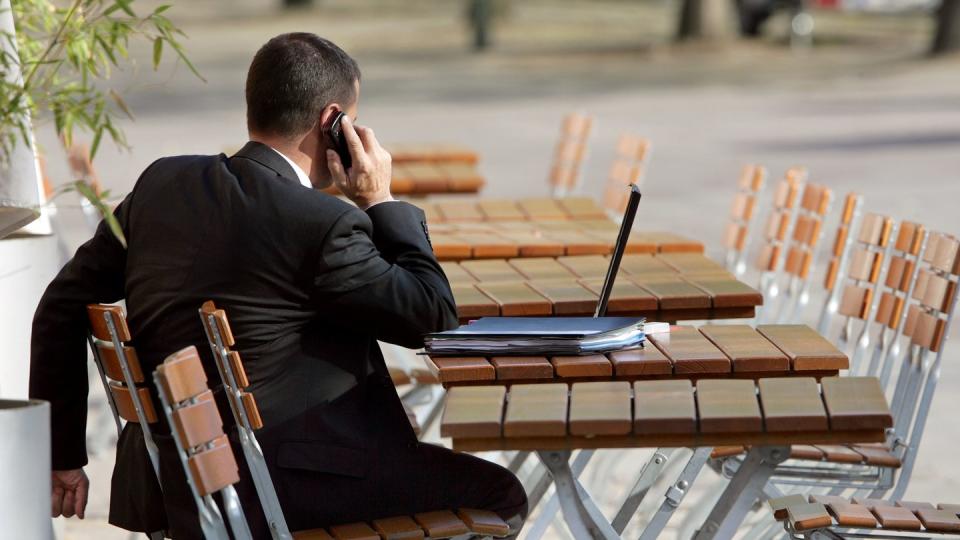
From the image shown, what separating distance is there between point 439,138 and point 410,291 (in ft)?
44.5

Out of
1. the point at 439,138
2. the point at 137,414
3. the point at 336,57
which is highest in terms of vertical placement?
the point at 336,57

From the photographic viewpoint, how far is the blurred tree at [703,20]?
28125 millimetres

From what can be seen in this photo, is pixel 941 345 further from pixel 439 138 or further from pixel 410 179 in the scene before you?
pixel 439 138

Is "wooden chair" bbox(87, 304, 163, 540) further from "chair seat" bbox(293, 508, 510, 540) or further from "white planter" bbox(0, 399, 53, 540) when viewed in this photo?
"chair seat" bbox(293, 508, 510, 540)

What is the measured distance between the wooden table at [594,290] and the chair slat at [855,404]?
0.94m

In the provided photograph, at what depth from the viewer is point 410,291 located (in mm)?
3553

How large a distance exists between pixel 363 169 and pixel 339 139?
11 centimetres

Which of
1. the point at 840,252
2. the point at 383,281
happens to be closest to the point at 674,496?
the point at 383,281

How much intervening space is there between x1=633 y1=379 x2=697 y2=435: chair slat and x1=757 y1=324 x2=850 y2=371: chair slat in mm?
321

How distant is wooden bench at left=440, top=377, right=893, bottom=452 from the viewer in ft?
10.4

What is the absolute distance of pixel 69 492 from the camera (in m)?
3.79

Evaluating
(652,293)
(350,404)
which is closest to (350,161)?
(350,404)

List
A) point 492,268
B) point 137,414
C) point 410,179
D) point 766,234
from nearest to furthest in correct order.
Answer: point 137,414
point 492,268
point 766,234
point 410,179

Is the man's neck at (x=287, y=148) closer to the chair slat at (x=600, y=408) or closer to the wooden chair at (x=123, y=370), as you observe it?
the wooden chair at (x=123, y=370)
